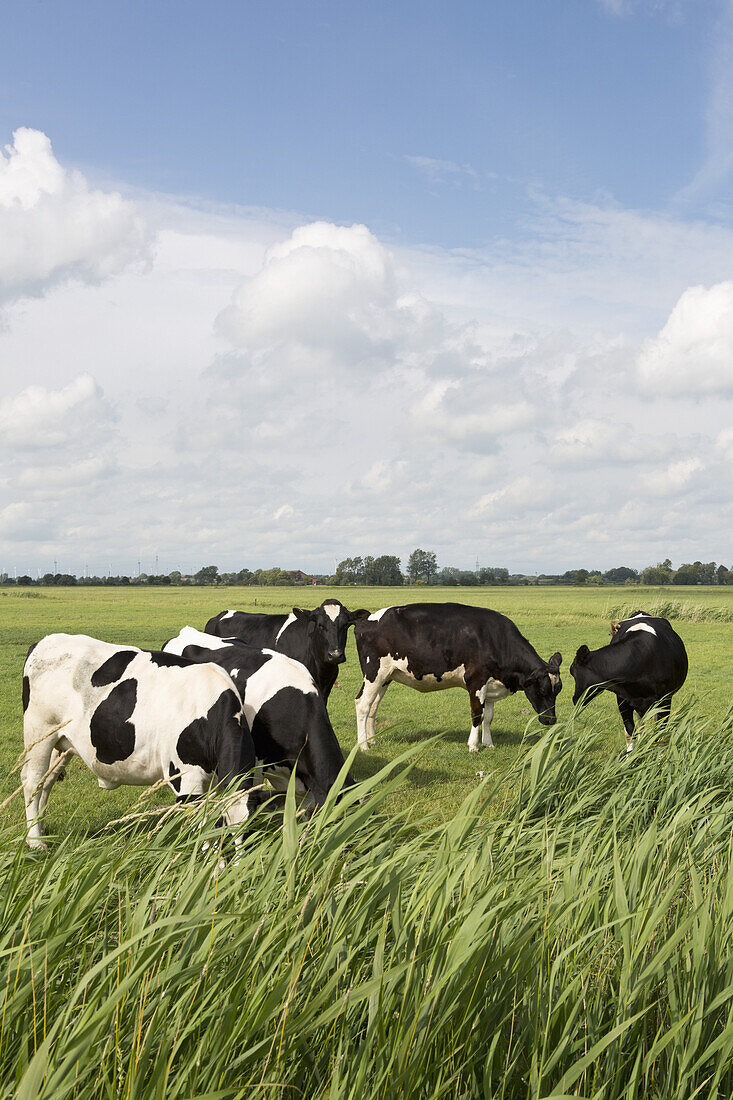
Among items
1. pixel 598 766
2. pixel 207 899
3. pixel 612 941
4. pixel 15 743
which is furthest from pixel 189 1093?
pixel 15 743

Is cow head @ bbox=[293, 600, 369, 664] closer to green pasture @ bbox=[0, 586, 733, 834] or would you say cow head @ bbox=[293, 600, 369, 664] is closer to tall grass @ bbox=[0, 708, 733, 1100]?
green pasture @ bbox=[0, 586, 733, 834]

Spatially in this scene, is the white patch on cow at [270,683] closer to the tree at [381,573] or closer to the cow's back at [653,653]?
the cow's back at [653,653]

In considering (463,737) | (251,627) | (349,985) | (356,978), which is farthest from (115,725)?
(463,737)

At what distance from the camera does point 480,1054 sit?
270 centimetres

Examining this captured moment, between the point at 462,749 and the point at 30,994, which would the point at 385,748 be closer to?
the point at 462,749

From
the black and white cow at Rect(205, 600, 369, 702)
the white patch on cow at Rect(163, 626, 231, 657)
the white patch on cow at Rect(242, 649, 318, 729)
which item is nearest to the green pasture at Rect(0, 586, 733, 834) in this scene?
the white patch on cow at Rect(242, 649, 318, 729)

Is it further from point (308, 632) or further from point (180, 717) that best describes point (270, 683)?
point (308, 632)

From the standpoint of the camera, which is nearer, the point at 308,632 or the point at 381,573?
the point at 308,632

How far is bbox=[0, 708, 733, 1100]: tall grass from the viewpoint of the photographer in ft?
7.34

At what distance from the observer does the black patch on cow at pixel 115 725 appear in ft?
23.6

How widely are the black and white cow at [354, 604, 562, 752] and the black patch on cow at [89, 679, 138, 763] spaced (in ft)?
21.5

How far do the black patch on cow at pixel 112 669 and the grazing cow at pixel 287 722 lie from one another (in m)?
1.18

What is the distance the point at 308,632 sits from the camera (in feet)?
41.7

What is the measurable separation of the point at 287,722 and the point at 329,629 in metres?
4.71
